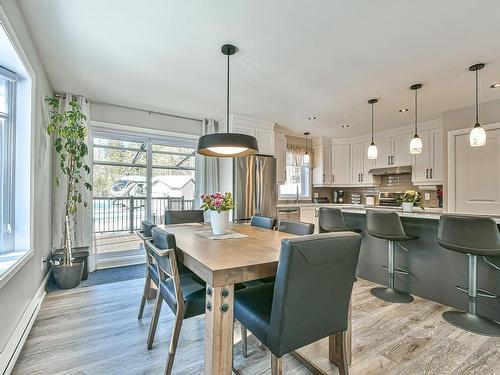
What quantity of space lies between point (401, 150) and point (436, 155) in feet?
2.10

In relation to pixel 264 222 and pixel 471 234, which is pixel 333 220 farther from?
pixel 471 234

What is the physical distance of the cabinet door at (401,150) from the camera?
517cm

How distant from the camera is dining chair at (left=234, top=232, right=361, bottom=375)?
1217mm

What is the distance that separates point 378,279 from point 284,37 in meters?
3.00

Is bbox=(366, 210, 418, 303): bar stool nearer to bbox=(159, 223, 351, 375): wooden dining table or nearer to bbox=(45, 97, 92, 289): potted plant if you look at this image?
bbox=(159, 223, 351, 375): wooden dining table

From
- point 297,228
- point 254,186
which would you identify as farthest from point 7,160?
point 254,186

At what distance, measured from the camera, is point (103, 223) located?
424 cm

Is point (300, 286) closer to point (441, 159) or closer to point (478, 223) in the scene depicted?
point (478, 223)

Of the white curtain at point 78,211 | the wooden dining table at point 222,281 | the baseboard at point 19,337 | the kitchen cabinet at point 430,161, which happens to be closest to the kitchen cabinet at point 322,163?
the kitchen cabinet at point 430,161

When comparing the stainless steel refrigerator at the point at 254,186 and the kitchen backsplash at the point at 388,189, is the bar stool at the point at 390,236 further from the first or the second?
the kitchen backsplash at the point at 388,189

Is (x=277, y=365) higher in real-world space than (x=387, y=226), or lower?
lower

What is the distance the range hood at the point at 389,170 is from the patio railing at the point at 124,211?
4025 millimetres

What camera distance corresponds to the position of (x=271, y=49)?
2422mm

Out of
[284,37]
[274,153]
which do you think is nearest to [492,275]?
[284,37]
